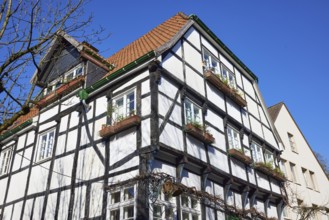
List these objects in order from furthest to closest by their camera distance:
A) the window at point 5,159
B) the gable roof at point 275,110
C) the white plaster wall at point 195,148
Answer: the gable roof at point 275,110, the window at point 5,159, the white plaster wall at point 195,148

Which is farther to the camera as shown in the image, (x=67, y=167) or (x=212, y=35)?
(x=212, y=35)

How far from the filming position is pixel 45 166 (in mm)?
13234

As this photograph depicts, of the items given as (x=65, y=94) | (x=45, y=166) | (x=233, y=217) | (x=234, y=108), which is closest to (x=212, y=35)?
(x=234, y=108)

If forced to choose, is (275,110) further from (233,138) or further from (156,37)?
(156,37)

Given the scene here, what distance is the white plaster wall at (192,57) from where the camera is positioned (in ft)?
43.5

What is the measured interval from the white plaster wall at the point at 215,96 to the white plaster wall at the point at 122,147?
4.50 m

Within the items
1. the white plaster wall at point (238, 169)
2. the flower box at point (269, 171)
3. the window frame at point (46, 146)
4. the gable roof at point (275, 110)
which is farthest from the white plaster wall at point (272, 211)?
the window frame at point (46, 146)

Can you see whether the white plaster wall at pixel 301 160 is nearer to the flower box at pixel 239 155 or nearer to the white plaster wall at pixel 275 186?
the white plaster wall at pixel 275 186

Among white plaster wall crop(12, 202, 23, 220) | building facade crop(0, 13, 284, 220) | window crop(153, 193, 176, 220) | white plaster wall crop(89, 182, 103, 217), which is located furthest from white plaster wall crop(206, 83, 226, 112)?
white plaster wall crop(12, 202, 23, 220)

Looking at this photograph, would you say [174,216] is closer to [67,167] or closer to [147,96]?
[147,96]

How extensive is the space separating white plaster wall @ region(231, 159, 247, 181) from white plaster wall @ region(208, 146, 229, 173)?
569 millimetres

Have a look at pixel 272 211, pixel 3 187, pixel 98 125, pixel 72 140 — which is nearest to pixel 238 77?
pixel 272 211

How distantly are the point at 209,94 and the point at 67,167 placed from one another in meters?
6.29

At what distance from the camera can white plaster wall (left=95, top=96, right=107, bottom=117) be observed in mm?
12062
